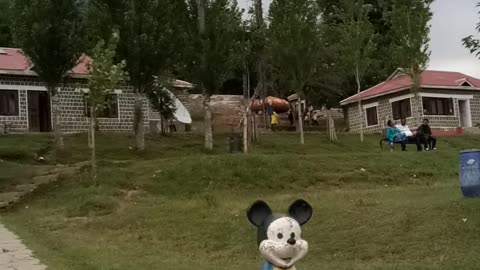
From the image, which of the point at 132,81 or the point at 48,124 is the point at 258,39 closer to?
the point at 132,81

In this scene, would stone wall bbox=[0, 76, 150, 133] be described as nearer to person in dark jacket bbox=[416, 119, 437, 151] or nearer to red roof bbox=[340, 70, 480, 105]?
red roof bbox=[340, 70, 480, 105]

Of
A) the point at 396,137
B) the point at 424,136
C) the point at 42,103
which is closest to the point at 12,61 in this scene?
the point at 42,103

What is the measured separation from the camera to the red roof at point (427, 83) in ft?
136

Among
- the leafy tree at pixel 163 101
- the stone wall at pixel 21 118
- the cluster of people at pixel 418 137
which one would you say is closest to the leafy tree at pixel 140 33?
the leafy tree at pixel 163 101

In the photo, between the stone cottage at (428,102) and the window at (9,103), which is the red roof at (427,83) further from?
the window at (9,103)

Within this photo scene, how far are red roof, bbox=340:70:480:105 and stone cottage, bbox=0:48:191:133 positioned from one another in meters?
14.5

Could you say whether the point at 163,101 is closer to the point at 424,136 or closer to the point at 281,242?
the point at 424,136

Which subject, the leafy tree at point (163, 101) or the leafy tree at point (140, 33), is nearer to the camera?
the leafy tree at point (140, 33)

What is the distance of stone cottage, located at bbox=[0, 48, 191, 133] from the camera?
31938mm

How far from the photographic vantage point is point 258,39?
3197 centimetres

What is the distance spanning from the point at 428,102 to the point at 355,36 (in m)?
9.15

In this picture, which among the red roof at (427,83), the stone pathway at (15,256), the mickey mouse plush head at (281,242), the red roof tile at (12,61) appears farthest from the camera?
the red roof at (427,83)

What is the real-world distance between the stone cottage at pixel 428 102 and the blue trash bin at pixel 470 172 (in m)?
28.5

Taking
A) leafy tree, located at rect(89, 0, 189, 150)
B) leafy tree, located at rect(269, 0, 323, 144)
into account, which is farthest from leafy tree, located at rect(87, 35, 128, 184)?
leafy tree, located at rect(269, 0, 323, 144)
